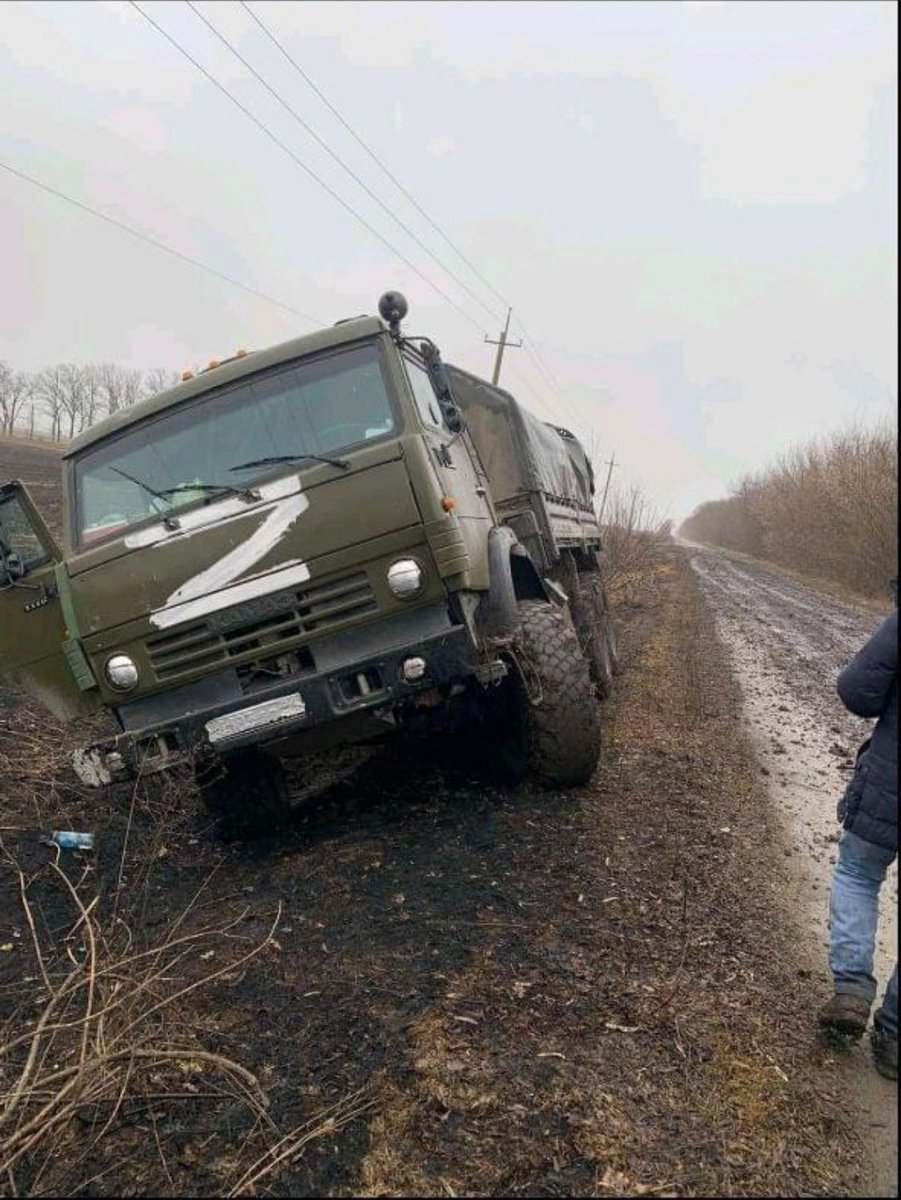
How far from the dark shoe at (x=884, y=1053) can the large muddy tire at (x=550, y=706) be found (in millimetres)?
2205

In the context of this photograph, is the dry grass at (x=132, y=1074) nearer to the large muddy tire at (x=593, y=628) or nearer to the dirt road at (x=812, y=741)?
the dirt road at (x=812, y=741)

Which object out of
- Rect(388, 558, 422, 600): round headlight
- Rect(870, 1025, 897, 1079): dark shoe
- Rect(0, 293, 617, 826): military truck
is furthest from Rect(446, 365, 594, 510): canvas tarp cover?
Rect(870, 1025, 897, 1079): dark shoe

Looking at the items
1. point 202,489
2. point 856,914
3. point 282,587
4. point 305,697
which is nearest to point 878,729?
point 856,914

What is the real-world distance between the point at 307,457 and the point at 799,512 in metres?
23.6

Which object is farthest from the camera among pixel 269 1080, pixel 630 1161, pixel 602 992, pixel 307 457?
pixel 307 457

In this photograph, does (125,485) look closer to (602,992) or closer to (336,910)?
(336,910)

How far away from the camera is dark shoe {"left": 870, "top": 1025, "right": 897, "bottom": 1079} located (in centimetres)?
250

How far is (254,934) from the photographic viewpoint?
3.61 meters

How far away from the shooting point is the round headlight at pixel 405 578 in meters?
4.14

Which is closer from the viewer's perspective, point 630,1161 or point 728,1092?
point 630,1161

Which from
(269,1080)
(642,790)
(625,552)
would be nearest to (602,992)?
(269,1080)

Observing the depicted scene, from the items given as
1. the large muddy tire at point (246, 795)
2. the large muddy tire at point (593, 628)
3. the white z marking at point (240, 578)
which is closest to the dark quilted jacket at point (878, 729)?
the white z marking at point (240, 578)

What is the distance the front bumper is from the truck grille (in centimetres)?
10

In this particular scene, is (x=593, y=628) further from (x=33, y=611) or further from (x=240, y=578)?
(x=33, y=611)
